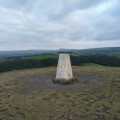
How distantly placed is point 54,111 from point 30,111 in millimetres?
2205

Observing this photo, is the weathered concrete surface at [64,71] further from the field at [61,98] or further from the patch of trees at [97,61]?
the patch of trees at [97,61]

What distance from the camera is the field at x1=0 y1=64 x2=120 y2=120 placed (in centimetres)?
2245

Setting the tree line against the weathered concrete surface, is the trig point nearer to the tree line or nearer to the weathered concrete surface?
the weathered concrete surface

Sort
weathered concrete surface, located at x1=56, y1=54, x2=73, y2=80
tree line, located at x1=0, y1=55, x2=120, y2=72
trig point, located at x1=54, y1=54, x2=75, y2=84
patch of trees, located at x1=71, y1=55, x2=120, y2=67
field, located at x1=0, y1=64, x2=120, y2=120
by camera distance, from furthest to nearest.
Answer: patch of trees, located at x1=71, y1=55, x2=120, y2=67, tree line, located at x1=0, y1=55, x2=120, y2=72, weathered concrete surface, located at x1=56, y1=54, x2=73, y2=80, trig point, located at x1=54, y1=54, x2=75, y2=84, field, located at x1=0, y1=64, x2=120, y2=120

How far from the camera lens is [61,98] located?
26.3 meters

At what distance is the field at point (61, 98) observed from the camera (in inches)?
884

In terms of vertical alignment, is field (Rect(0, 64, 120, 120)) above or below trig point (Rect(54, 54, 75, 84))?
below

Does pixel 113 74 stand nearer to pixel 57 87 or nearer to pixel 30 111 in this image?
pixel 57 87

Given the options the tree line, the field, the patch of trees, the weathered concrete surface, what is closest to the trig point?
the weathered concrete surface

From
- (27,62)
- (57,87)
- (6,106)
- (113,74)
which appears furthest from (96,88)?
(27,62)

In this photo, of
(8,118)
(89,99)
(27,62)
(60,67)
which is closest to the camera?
(8,118)

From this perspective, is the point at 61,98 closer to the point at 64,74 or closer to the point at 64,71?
the point at 64,74

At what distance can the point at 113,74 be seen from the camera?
3562 cm

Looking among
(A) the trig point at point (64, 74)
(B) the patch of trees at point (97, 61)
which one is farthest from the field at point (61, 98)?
(B) the patch of trees at point (97, 61)
